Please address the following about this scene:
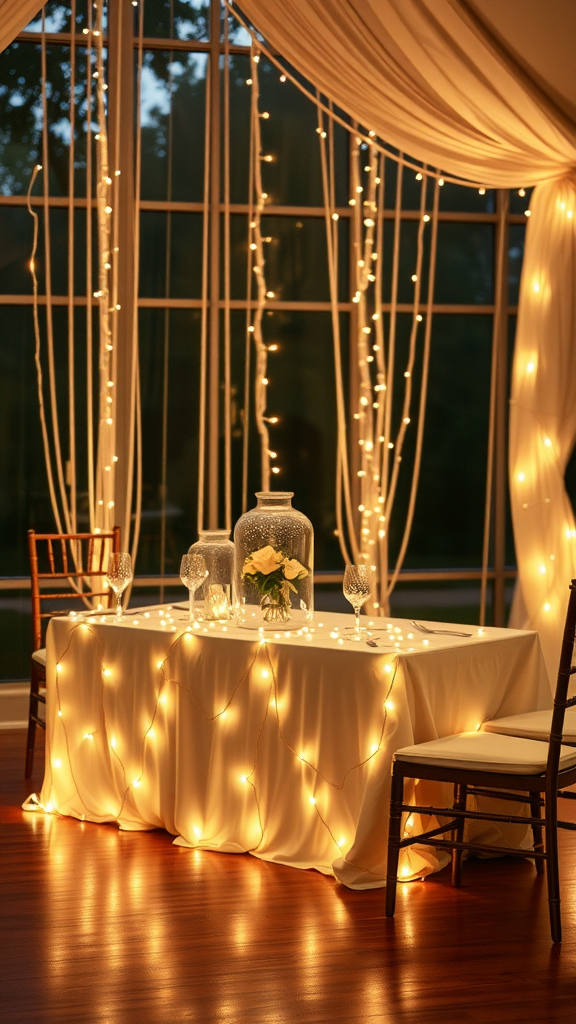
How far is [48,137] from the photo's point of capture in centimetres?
593

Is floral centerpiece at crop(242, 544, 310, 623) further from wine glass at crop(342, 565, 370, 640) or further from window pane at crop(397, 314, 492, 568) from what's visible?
window pane at crop(397, 314, 492, 568)

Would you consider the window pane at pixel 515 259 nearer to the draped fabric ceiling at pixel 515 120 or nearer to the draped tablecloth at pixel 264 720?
the draped fabric ceiling at pixel 515 120

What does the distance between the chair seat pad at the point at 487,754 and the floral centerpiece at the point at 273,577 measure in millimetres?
757

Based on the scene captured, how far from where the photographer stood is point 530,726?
3.51 m

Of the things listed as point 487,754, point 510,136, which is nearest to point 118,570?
point 487,754

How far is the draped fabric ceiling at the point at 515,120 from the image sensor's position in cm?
487

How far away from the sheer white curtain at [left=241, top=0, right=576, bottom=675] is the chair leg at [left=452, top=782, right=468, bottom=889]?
1.84 meters

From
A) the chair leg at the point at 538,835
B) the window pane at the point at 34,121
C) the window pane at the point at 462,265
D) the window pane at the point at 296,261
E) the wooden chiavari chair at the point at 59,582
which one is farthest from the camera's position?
the window pane at the point at 462,265

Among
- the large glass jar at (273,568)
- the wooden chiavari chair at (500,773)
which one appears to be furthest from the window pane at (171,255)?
the wooden chiavari chair at (500,773)

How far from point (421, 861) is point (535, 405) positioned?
2.27 meters

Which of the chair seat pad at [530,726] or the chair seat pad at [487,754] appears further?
the chair seat pad at [530,726]

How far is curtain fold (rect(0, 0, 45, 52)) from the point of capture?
491 centimetres

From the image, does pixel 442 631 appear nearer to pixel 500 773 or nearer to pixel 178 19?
pixel 500 773

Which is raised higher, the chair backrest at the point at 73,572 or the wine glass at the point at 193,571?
the wine glass at the point at 193,571
